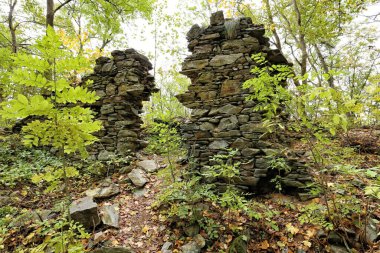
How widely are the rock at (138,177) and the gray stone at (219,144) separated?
71.3 inches

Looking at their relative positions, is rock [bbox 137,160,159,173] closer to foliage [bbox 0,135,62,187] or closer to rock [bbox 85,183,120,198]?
rock [bbox 85,183,120,198]

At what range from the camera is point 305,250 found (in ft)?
8.91

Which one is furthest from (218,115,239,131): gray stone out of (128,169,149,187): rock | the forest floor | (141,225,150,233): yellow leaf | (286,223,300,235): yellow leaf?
(141,225,150,233): yellow leaf

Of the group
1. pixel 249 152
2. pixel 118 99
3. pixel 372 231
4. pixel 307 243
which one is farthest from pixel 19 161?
pixel 372 231

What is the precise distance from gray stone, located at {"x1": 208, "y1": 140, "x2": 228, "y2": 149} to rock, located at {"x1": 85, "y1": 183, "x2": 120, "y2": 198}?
2344 mm

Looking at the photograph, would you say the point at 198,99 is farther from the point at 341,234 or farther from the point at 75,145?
the point at 341,234

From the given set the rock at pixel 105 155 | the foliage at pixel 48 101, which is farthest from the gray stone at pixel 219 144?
the rock at pixel 105 155

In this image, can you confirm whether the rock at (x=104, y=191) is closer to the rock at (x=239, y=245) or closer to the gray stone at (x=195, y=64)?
the rock at (x=239, y=245)

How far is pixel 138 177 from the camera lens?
15.7ft

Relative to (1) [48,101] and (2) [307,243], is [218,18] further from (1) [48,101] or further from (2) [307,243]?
(2) [307,243]

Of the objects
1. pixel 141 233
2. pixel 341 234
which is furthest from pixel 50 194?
pixel 341 234

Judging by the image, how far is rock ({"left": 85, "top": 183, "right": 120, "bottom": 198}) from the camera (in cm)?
426

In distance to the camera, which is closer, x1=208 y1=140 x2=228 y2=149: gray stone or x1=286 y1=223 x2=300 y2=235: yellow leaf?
x1=286 y1=223 x2=300 y2=235: yellow leaf

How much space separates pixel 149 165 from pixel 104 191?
1304 millimetres
